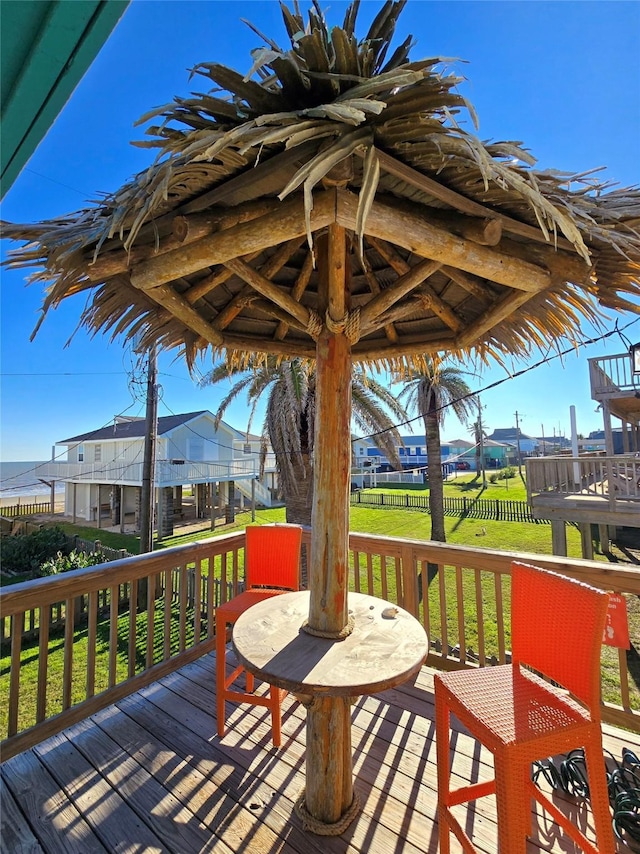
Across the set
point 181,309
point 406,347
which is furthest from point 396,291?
point 181,309

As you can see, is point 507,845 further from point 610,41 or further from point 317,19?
point 610,41

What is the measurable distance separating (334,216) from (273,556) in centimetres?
229

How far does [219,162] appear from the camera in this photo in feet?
4.69

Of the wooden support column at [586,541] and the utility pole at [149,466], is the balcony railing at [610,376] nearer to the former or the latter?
the wooden support column at [586,541]

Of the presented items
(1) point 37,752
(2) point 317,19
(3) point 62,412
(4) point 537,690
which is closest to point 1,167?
(2) point 317,19

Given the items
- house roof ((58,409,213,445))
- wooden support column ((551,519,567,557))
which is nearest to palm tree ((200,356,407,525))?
wooden support column ((551,519,567,557))

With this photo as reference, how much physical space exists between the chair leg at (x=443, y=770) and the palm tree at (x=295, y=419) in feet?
17.3

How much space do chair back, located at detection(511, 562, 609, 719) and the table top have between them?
429 millimetres

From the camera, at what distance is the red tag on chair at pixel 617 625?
6.46 ft

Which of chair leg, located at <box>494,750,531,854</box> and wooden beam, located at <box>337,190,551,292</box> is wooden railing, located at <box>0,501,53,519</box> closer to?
wooden beam, located at <box>337,190,551,292</box>

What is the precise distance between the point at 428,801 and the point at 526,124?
166 inches

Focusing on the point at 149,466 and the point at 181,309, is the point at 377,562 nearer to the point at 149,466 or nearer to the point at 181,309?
the point at 149,466

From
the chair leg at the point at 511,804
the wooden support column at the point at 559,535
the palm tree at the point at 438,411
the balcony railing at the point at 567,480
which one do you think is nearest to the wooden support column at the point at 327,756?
the chair leg at the point at 511,804

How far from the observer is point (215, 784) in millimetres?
1915
